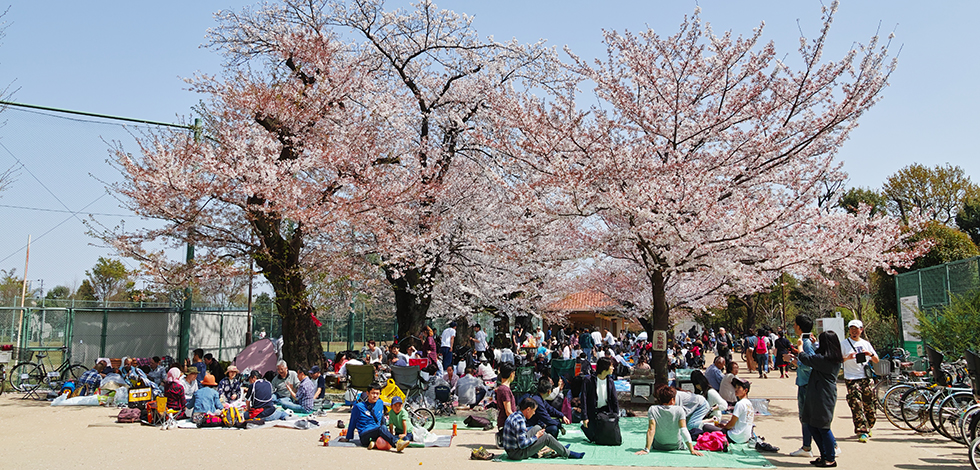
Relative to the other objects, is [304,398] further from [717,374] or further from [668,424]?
[717,374]

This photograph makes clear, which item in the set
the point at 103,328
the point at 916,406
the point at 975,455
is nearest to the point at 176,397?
the point at 103,328

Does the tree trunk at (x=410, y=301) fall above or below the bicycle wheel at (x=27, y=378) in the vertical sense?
above

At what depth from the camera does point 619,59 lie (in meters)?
11.6

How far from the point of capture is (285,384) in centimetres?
1261

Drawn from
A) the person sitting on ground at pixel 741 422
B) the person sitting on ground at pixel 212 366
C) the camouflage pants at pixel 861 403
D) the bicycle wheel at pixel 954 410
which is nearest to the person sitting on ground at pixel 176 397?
the person sitting on ground at pixel 212 366

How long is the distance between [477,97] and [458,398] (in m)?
9.79

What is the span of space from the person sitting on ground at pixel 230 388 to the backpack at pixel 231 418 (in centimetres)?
78

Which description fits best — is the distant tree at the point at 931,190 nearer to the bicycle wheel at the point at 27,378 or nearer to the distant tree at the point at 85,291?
the bicycle wheel at the point at 27,378

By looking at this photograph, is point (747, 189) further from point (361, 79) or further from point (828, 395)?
point (361, 79)

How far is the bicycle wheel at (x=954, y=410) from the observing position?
8289 millimetres

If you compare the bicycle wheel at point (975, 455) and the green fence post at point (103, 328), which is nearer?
the bicycle wheel at point (975, 455)

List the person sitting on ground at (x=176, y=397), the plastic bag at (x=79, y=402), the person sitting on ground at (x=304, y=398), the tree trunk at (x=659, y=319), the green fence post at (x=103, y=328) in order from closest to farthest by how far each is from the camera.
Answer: the person sitting on ground at (x=176, y=397)
the person sitting on ground at (x=304, y=398)
the tree trunk at (x=659, y=319)
the plastic bag at (x=79, y=402)
the green fence post at (x=103, y=328)

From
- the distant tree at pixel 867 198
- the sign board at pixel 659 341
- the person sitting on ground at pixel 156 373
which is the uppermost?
Result: the distant tree at pixel 867 198

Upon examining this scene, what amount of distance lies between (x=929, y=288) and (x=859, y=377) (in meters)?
8.04
